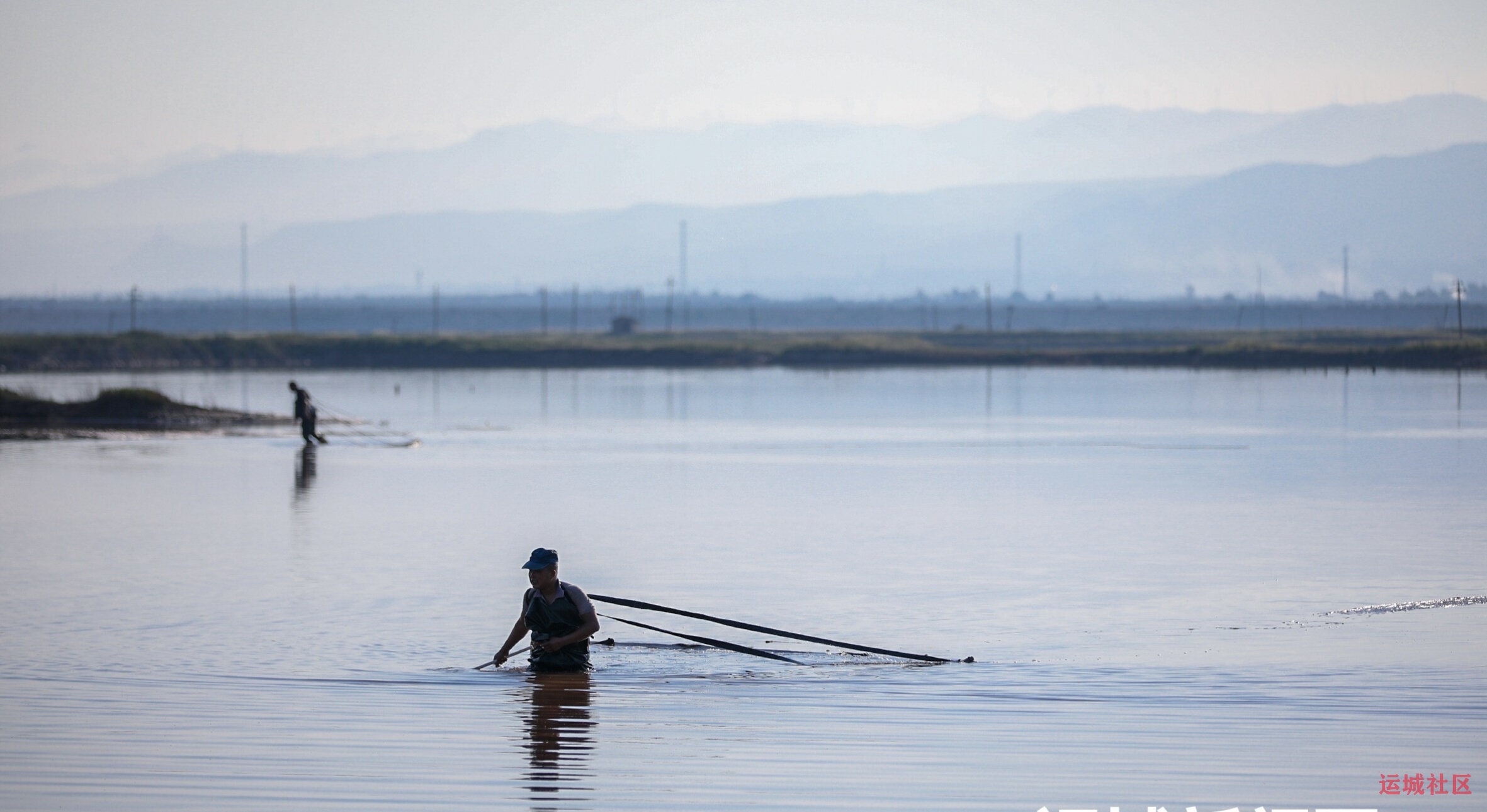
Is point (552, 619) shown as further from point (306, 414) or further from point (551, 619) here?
point (306, 414)

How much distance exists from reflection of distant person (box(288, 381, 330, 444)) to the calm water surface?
1124 millimetres

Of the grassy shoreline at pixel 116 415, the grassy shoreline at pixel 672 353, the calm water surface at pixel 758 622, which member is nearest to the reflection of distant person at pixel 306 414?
the calm water surface at pixel 758 622

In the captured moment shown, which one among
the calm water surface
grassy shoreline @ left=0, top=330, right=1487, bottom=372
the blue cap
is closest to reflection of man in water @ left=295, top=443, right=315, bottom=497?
the calm water surface

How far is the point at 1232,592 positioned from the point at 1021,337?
9875cm

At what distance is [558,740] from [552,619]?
1.74 m

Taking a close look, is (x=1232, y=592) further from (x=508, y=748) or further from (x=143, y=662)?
(x=143, y=662)

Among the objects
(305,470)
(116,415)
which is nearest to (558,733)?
(305,470)

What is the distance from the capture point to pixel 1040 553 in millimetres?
21797

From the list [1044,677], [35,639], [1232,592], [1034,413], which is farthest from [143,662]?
[1034,413]

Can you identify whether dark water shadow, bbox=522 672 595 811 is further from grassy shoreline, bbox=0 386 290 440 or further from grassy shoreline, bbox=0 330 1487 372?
grassy shoreline, bbox=0 330 1487 372

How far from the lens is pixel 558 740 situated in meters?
11.8

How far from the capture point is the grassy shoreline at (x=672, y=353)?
86.0 m
